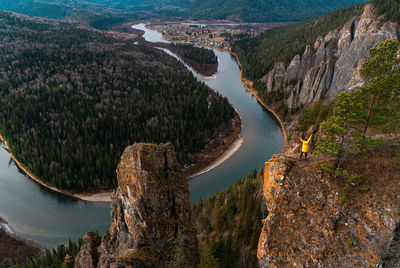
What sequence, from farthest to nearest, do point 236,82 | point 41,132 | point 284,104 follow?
point 236,82, point 284,104, point 41,132

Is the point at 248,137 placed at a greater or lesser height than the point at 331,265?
lesser

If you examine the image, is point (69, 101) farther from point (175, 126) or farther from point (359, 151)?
point (359, 151)

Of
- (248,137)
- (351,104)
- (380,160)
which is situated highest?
(351,104)

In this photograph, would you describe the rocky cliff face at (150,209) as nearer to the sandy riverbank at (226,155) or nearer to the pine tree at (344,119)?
the pine tree at (344,119)

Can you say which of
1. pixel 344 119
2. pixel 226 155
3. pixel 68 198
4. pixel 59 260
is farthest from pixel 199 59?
pixel 344 119

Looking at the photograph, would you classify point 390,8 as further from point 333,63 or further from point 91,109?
point 91,109

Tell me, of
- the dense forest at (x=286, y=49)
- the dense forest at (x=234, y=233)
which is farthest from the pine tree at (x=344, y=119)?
the dense forest at (x=286, y=49)

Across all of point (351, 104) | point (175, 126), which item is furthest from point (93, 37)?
point (351, 104)
